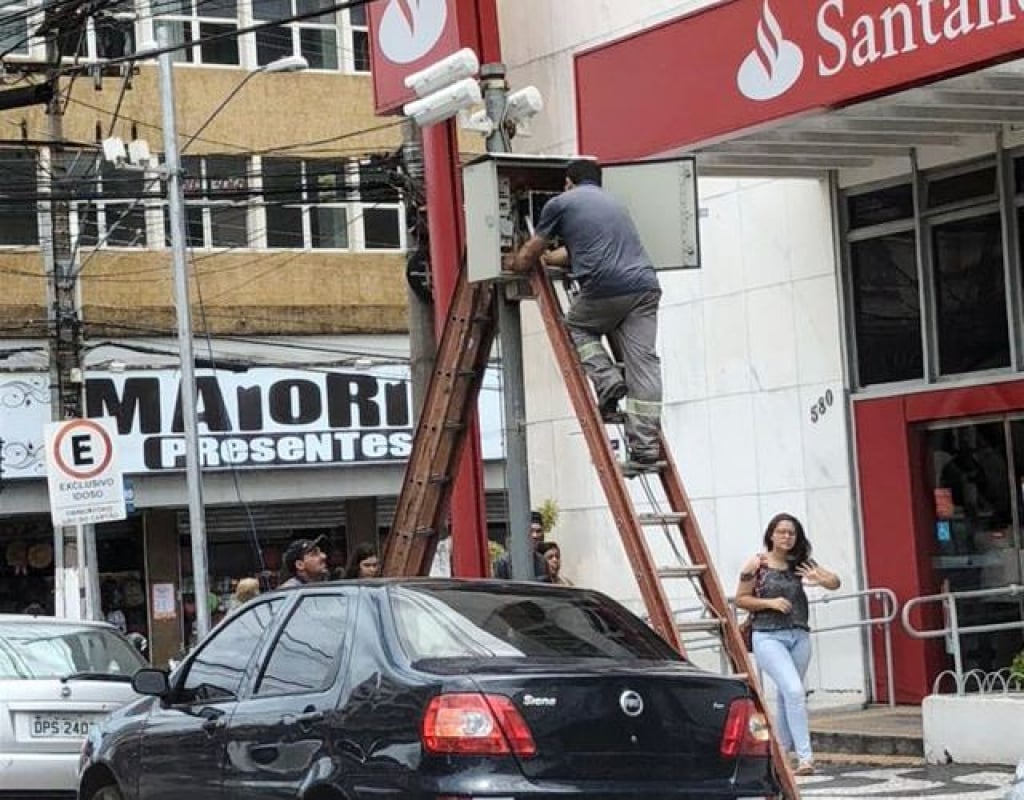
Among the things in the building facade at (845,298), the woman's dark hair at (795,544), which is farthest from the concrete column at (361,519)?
the woman's dark hair at (795,544)

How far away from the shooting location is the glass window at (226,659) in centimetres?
932

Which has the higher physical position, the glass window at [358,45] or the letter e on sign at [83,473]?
the glass window at [358,45]

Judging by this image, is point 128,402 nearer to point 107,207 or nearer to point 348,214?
point 107,207

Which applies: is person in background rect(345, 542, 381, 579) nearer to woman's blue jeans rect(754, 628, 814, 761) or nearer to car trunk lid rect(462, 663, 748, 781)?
woman's blue jeans rect(754, 628, 814, 761)

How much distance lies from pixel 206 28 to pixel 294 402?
6889 millimetres

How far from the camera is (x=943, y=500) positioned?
1681 centimetres

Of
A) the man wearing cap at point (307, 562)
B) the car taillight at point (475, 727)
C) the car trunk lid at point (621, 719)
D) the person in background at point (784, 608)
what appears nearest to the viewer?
the car taillight at point (475, 727)

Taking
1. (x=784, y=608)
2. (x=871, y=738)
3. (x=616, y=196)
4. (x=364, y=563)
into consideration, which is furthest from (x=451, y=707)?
(x=871, y=738)

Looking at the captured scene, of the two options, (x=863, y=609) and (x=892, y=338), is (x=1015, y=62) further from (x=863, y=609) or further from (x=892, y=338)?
(x=863, y=609)

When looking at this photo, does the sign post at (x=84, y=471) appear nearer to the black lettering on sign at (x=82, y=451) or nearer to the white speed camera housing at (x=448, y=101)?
the black lettering on sign at (x=82, y=451)

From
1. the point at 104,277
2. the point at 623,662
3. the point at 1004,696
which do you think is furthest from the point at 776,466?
the point at 104,277

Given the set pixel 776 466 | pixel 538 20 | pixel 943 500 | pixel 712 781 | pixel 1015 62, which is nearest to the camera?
pixel 712 781

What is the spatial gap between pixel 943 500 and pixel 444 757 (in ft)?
32.5

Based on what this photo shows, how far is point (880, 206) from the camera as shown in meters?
17.2
